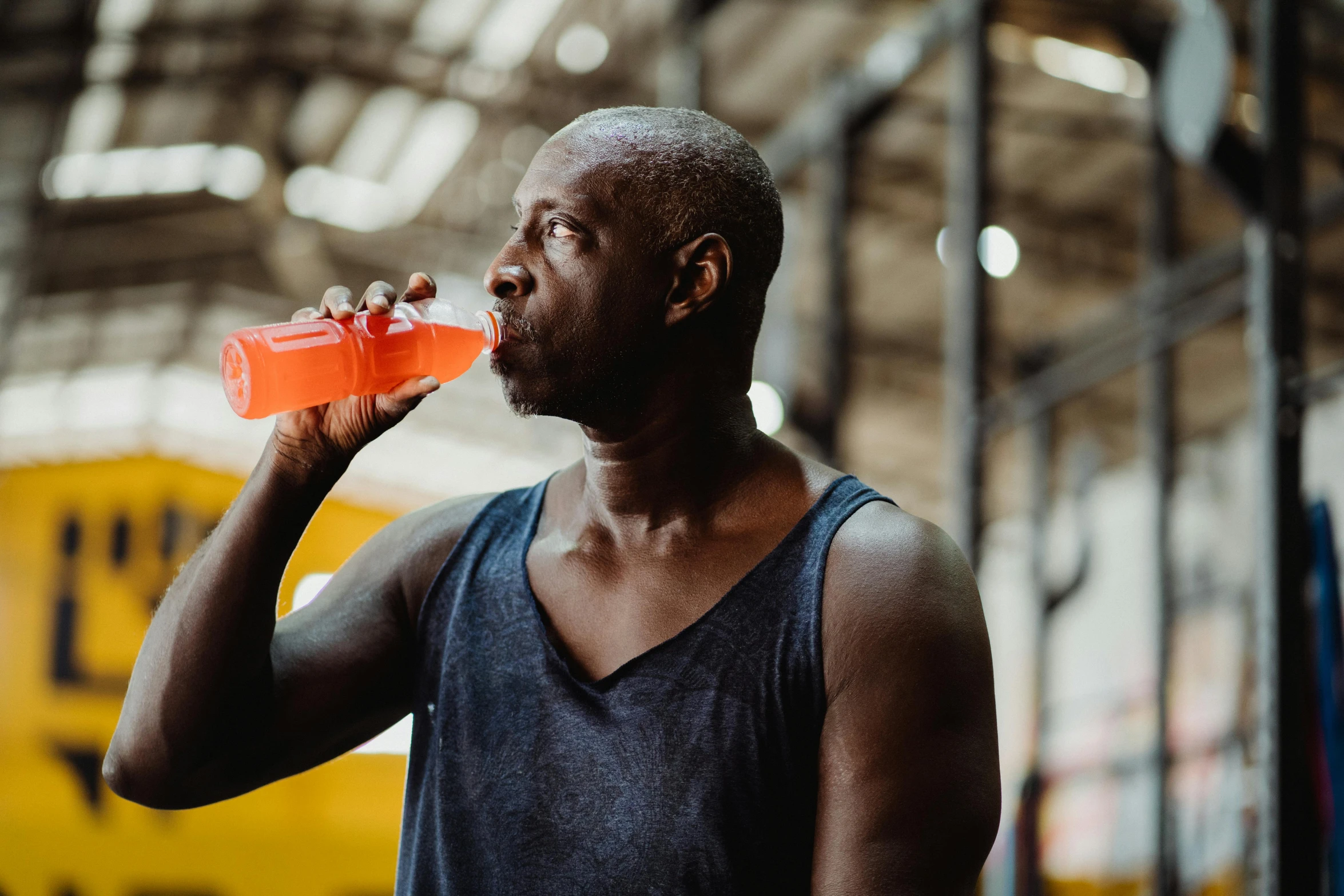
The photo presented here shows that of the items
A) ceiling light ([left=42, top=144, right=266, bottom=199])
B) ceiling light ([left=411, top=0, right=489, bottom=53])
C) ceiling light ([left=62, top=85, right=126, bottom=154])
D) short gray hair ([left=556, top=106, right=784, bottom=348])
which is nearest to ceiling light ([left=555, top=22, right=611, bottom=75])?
ceiling light ([left=411, top=0, right=489, bottom=53])

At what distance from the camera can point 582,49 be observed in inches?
397

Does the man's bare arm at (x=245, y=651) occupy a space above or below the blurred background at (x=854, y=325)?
below

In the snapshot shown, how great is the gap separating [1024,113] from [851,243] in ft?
10.2

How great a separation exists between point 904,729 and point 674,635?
25cm

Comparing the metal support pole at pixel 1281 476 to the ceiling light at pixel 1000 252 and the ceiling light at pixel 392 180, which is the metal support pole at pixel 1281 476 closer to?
the ceiling light at pixel 1000 252

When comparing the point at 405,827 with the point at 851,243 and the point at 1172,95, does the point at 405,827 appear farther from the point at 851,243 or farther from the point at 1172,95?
the point at 851,243

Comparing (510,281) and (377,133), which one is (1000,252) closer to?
(377,133)

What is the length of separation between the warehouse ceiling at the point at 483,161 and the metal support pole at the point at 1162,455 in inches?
22.7

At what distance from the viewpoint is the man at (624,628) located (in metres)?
→ 1.28

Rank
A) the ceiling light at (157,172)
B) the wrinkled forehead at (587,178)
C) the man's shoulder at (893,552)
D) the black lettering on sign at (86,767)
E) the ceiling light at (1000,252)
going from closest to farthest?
the man's shoulder at (893,552) → the wrinkled forehead at (587,178) → the black lettering on sign at (86,767) → the ceiling light at (1000,252) → the ceiling light at (157,172)

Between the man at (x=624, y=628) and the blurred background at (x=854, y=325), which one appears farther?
the blurred background at (x=854, y=325)

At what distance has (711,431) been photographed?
1.49 m

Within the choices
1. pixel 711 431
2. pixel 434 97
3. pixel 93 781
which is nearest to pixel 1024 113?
pixel 434 97

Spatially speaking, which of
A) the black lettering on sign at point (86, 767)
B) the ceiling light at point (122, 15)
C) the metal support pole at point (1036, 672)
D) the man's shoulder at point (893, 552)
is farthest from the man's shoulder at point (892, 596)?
the ceiling light at point (122, 15)
